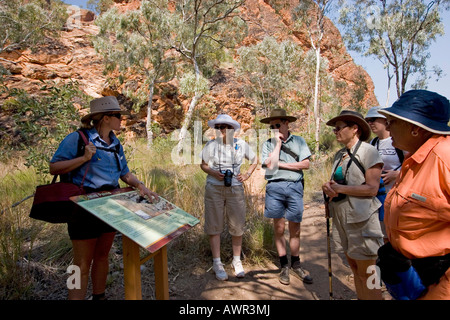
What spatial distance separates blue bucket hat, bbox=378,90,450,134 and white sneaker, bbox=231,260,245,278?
2279 mm

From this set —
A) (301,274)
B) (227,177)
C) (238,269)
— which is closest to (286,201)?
(227,177)

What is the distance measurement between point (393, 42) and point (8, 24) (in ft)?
58.6

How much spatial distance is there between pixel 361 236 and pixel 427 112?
3.67 feet

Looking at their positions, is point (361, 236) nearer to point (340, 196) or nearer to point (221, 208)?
point (340, 196)

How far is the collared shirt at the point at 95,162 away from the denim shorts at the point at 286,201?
5.28 feet

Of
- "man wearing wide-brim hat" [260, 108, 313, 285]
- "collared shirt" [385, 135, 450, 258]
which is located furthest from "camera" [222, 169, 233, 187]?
"collared shirt" [385, 135, 450, 258]

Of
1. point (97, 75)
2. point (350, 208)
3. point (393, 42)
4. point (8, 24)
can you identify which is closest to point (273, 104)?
point (393, 42)

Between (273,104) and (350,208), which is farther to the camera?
(273,104)

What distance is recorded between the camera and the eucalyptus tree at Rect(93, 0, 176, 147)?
1372 centimetres

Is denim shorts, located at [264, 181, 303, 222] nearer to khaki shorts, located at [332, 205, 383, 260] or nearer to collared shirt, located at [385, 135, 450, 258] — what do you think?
khaki shorts, located at [332, 205, 383, 260]

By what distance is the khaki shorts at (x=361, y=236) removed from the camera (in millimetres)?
2023

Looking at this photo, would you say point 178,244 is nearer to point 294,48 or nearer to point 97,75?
point 294,48

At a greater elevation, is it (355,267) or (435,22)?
(435,22)
